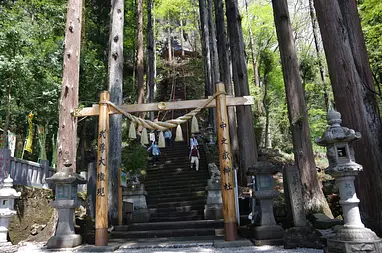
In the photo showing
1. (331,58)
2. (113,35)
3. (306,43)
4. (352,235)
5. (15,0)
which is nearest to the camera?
(352,235)

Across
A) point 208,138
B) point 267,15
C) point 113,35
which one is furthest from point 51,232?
point 267,15

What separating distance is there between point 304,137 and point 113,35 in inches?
283

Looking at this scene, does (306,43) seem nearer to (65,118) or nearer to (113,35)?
(113,35)

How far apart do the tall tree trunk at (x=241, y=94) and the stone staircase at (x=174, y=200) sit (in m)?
2.04

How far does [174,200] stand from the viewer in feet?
33.7

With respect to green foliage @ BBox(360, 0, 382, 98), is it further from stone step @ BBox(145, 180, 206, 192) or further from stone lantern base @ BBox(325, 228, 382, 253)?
stone lantern base @ BBox(325, 228, 382, 253)

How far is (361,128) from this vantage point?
16.0ft

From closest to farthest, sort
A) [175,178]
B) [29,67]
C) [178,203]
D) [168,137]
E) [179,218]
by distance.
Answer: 1. [179,218]
2. [178,203]
3. [29,67]
4. [175,178]
5. [168,137]

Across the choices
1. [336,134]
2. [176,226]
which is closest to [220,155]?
[336,134]

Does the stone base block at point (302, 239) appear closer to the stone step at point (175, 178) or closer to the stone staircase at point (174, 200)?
the stone staircase at point (174, 200)

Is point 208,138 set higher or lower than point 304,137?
higher

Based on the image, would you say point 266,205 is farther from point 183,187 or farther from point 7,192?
point 183,187

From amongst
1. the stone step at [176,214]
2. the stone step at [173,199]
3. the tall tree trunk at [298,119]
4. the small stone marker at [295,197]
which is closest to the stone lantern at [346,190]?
the small stone marker at [295,197]

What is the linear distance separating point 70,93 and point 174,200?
541cm
